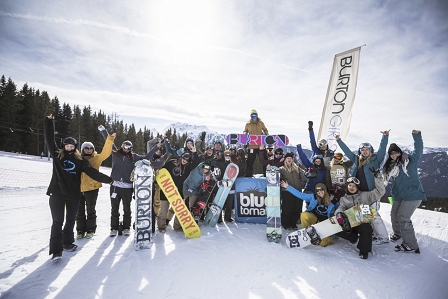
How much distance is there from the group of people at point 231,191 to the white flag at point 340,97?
1561mm

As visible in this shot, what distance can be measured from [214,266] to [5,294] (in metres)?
2.54

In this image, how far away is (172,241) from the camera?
13.4ft

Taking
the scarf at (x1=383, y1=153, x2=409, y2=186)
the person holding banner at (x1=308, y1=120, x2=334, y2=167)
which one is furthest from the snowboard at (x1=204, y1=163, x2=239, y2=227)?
the scarf at (x1=383, y1=153, x2=409, y2=186)

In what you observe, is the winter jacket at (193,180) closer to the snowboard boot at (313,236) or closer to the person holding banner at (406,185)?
the snowboard boot at (313,236)

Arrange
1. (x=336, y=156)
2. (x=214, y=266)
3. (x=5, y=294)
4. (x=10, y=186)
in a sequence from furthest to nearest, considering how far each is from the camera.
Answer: (x=10, y=186)
(x=336, y=156)
(x=214, y=266)
(x=5, y=294)

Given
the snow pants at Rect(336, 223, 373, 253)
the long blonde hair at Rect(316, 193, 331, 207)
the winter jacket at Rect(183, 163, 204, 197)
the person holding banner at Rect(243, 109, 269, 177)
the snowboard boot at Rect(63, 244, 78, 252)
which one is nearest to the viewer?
the snowboard boot at Rect(63, 244, 78, 252)

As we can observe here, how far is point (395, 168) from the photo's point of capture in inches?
155

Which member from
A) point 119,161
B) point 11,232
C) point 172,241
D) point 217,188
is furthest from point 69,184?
point 217,188

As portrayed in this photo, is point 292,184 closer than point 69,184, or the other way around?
point 69,184

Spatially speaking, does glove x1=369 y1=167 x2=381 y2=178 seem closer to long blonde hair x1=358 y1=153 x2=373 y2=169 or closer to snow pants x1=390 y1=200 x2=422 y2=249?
long blonde hair x1=358 y1=153 x2=373 y2=169

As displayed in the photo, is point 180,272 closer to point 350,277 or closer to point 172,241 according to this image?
point 172,241

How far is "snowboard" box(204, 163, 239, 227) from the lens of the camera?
16.3ft

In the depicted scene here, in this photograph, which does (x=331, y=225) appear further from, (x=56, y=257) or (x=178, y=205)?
(x=56, y=257)

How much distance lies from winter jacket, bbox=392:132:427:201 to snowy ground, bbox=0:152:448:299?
1078 millimetres
